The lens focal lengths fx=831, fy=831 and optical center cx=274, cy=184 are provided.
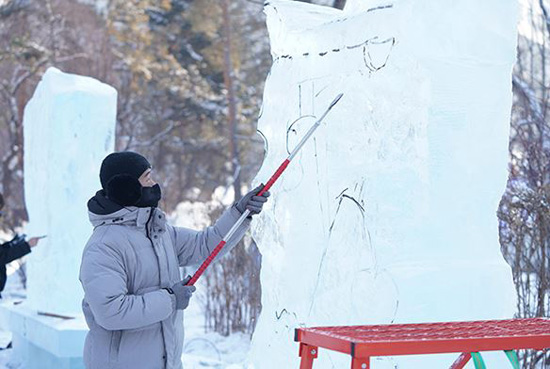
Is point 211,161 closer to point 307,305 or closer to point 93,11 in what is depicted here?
point 93,11

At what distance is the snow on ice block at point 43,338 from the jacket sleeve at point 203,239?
2.56 m

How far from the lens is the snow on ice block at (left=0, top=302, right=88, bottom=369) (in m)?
5.47

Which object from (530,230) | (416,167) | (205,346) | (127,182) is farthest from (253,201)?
(205,346)

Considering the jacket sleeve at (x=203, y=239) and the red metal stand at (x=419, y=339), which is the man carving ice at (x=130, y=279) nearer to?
the jacket sleeve at (x=203, y=239)

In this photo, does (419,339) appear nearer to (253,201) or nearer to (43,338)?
(253,201)

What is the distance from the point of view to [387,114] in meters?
3.22

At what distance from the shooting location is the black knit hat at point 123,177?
288cm

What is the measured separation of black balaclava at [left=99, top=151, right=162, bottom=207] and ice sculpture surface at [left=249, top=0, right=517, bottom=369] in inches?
33.2

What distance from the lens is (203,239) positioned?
126 inches

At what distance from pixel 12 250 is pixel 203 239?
285 centimetres

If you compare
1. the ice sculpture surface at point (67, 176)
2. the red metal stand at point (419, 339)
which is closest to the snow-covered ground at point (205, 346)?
the ice sculpture surface at point (67, 176)

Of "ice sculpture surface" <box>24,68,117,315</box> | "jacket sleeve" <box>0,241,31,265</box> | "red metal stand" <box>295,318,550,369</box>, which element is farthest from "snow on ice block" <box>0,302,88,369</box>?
"red metal stand" <box>295,318,550,369</box>

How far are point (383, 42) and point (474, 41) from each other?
0.34m

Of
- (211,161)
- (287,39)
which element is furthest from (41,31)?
(287,39)
